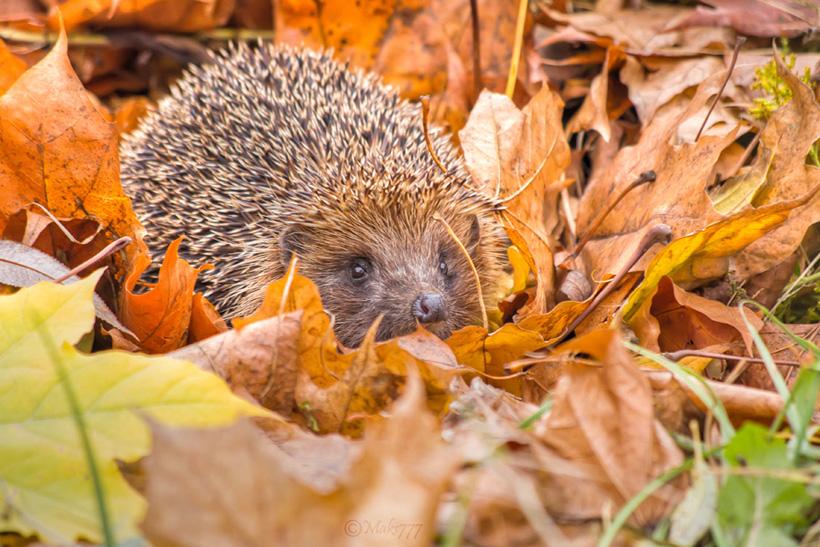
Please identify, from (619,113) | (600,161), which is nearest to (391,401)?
(600,161)

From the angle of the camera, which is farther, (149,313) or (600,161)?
(600,161)

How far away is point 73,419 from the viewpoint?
2.29 m

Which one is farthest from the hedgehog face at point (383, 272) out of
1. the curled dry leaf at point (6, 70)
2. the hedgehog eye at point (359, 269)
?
the curled dry leaf at point (6, 70)

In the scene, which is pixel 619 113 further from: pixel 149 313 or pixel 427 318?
pixel 149 313

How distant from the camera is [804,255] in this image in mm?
3570

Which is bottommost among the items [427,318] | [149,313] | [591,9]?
[427,318]

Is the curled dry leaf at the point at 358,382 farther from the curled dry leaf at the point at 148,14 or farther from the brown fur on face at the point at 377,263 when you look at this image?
the curled dry leaf at the point at 148,14

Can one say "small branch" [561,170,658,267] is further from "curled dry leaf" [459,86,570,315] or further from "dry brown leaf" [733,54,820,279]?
"dry brown leaf" [733,54,820,279]

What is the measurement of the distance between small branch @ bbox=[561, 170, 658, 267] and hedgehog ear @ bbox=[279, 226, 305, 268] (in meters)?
1.12

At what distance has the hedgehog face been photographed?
12.3 feet

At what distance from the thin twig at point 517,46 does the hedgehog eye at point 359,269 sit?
122 cm

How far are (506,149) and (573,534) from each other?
2.04m

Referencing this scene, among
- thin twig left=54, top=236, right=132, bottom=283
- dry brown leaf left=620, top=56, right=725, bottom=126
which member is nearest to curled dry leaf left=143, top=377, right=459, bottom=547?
thin twig left=54, top=236, right=132, bottom=283

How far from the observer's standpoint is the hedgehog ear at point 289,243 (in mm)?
3856
